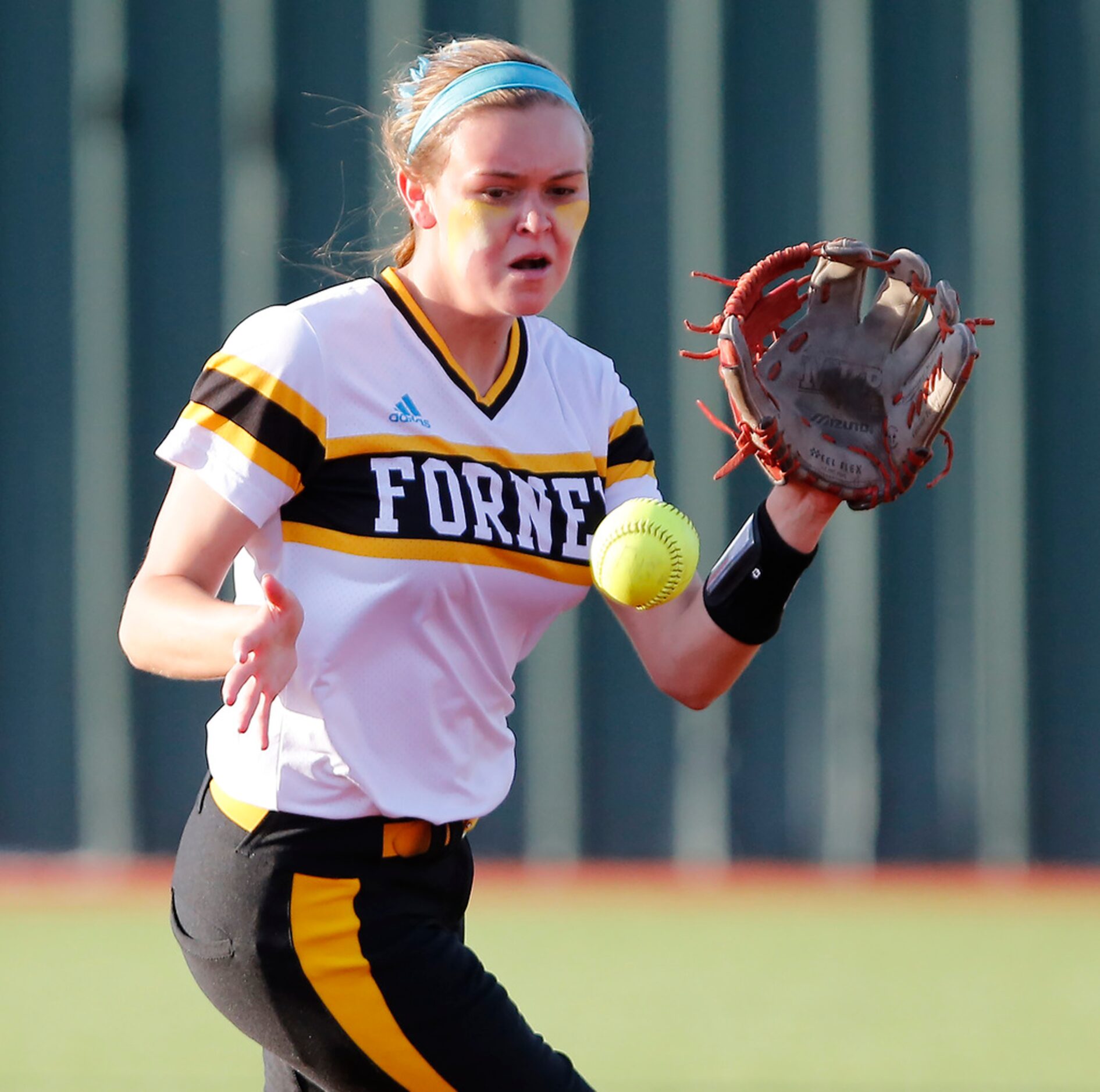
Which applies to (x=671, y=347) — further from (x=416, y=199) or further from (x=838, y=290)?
(x=416, y=199)

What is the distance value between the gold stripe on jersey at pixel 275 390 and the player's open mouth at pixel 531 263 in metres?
0.36

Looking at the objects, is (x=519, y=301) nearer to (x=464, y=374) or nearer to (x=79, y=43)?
(x=464, y=374)

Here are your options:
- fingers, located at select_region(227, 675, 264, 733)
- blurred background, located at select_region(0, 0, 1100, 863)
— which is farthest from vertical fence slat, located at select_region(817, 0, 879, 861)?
fingers, located at select_region(227, 675, 264, 733)

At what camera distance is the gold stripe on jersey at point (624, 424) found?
104 inches

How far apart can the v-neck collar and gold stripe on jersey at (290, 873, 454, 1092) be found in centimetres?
75

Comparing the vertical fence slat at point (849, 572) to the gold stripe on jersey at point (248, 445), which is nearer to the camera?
the gold stripe on jersey at point (248, 445)

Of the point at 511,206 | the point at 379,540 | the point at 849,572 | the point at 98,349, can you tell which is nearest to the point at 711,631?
the point at 379,540

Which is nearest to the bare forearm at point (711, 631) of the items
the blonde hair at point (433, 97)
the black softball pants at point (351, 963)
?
the black softball pants at point (351, 963)

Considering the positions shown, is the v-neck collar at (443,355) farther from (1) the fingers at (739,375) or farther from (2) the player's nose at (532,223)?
(1) the fingers at (739,375)

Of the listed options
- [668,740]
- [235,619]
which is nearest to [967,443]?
[668,740]

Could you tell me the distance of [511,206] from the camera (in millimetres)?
2328

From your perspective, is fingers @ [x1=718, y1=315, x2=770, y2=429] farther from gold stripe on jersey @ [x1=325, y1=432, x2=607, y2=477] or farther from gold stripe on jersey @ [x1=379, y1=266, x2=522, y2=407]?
gold stripe on jersey @ [x1=379, y1=266, x2=522, y2=407]

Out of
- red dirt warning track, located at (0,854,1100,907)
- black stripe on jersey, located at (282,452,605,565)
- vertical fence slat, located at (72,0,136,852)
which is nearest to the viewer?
black stripe on jersey, located at (282,452,605,565)

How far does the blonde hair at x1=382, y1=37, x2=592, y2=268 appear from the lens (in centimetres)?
237
